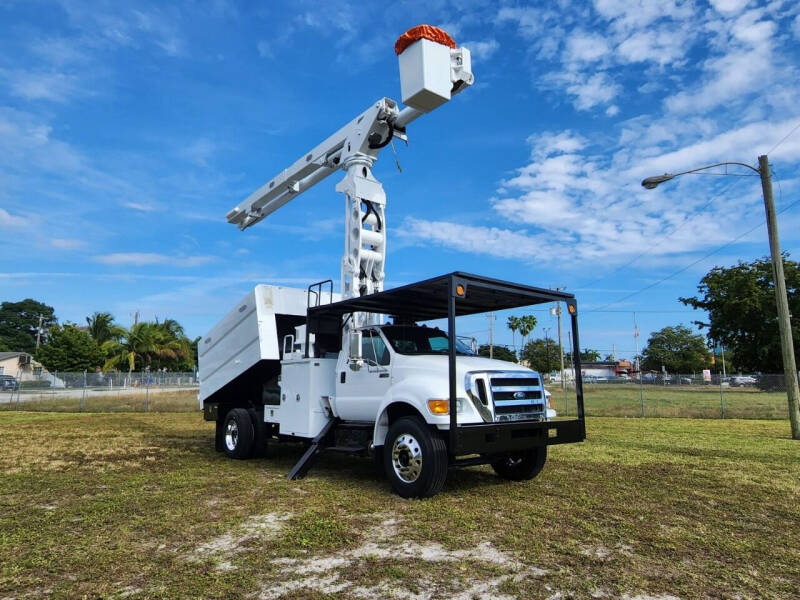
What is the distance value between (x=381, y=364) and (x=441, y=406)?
1428 mm

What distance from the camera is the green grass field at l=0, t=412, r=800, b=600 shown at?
3.82 m

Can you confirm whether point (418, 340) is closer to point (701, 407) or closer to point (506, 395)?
point (506, 395)

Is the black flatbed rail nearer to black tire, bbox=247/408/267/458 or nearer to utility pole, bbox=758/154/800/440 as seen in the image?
black tire, bbox=247/408/267/458

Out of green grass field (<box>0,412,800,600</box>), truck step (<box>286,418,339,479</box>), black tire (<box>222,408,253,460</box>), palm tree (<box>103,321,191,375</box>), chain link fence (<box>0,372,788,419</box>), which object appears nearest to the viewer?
green grass field (<box>0,412,800,600</box>)

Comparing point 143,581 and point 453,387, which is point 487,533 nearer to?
point 453,387

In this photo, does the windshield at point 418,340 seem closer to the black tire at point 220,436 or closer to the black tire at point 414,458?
the black tire at point 414,458

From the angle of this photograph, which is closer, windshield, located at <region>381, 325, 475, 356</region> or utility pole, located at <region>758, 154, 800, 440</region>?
windshield, located at <region>381, 325, 475, 356</region>

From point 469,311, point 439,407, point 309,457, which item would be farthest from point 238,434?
point 439,407

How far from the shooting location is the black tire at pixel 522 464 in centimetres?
746

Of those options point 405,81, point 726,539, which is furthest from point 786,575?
point 405,81

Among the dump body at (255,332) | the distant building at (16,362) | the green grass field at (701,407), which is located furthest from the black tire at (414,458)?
the distant building at (16,362)

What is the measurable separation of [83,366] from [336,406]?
1908 inches

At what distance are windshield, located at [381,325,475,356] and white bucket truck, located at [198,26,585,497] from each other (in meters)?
0.02

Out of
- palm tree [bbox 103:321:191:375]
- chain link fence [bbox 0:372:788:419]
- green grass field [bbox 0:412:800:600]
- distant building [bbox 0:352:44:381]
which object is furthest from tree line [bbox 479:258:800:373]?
distant building [bbox 0:352:44:381]
